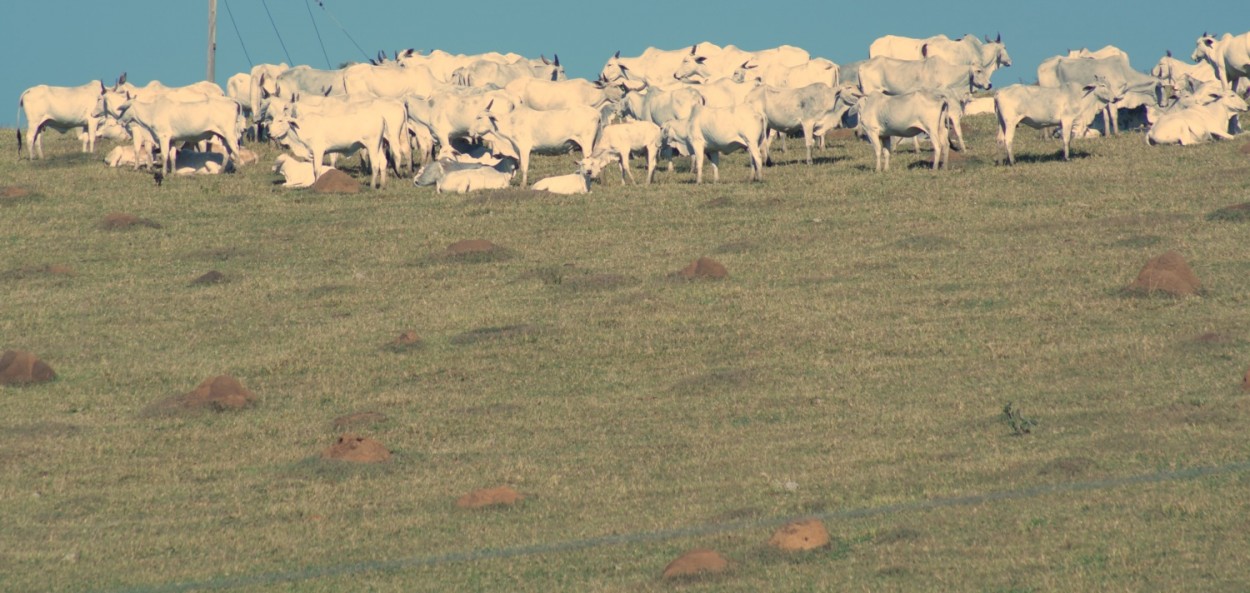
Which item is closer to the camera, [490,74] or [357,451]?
[357,451]

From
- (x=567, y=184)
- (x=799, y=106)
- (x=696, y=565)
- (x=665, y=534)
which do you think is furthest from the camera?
(x=799, y=106)

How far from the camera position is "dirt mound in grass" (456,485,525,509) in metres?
16.2

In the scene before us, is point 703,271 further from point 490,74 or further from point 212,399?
point 490,74

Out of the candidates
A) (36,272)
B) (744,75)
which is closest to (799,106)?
(744,75)

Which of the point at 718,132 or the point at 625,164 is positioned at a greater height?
the point at 718,132

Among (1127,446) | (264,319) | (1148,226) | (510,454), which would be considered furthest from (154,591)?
(1148,226)

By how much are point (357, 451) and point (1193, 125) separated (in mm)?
25585

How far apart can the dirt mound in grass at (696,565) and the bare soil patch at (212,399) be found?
893 cm

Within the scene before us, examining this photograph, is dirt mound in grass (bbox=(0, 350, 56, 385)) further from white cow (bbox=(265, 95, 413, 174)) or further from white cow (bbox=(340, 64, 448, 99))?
white cow (bbox=(340, 64, 448, 99))

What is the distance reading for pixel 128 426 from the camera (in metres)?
20.1

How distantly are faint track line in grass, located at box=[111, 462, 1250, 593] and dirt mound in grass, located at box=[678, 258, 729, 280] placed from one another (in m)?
11.3

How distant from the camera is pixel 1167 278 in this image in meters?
23.6

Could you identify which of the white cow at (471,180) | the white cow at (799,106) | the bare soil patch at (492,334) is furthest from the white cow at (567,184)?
the bare soil patch at (492,334)

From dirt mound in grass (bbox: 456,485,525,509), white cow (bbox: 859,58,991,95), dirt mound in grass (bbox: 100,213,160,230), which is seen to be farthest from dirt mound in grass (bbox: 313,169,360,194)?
dirt mound in grass (bbox: 456,485,525,509)
